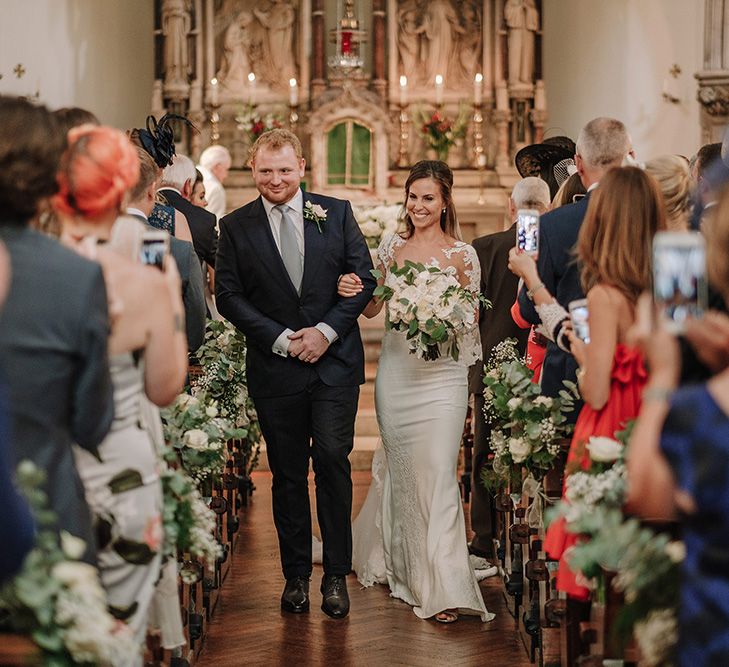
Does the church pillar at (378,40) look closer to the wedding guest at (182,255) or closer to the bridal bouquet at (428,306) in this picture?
the bridal bouquet at (428,306)

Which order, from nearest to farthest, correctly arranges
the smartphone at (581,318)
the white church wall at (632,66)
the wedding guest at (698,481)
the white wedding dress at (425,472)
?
1. the wedding guest at (698,481)
2. the smartphone at (581,318)
3. the white wedding dress at (425,472)
4. the white church wall at (632,66)

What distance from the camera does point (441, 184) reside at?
5.86 metres

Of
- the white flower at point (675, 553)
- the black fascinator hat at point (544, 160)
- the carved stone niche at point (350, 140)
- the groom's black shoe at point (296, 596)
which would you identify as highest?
the carved stone niche at point (350, 140)

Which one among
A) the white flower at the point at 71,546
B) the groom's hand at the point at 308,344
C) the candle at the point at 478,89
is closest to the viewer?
the white flower at the point at 71,546

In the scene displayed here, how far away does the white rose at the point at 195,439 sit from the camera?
14.1 feet

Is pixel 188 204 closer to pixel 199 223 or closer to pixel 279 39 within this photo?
pixel 199 223

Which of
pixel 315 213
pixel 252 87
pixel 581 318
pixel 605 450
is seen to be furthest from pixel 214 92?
pixel 605 450

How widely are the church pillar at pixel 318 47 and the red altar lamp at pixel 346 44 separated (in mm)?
414

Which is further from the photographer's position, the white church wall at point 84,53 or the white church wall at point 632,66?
the white church wall at point 632,66

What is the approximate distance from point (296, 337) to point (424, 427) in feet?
2.50

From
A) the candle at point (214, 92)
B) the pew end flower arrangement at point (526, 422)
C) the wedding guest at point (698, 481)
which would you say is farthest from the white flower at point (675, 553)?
the candle at point (214, 92)

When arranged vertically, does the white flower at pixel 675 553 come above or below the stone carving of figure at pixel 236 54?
below

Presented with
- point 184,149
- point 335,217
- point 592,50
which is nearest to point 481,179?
point 592,50

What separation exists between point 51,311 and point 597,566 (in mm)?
1443
